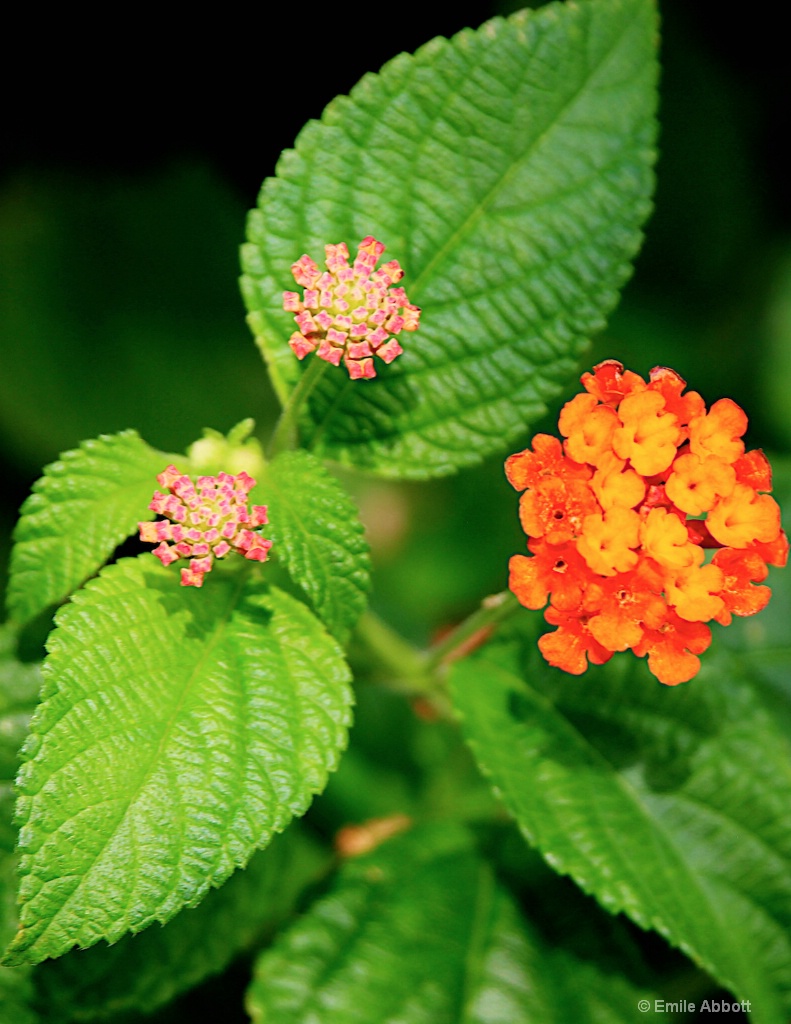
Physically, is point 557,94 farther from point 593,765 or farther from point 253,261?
point 593,765

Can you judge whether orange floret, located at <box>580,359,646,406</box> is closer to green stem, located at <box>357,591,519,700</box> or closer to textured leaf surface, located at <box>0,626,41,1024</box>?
green stem, located at <box>357,591,519,700</box>

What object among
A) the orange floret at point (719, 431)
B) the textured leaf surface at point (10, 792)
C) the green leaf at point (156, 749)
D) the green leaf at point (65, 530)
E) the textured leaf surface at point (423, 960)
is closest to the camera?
the green leaf at point (156, 749)

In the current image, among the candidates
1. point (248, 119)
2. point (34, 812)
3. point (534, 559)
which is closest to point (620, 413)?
point (534, 559)

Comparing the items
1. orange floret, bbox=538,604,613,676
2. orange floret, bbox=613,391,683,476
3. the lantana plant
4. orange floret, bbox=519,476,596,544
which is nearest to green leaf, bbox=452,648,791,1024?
the lantana plant

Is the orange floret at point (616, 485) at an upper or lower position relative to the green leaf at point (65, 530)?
upper

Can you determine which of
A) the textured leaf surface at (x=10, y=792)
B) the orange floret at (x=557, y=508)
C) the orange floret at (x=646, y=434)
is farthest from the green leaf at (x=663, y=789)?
the textured leaf surface at (x=10, y=792)

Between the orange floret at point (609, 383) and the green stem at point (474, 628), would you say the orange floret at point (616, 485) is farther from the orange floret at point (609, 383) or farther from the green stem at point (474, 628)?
the green stem at point (474, 628)

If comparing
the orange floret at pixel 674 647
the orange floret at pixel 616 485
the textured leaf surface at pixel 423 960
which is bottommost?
the textured leaf surface at pixel 423 960
